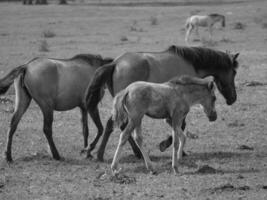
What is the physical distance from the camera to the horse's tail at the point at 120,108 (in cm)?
877

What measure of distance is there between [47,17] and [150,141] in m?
28.5

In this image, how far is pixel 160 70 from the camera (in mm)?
10531

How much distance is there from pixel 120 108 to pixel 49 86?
1.65m

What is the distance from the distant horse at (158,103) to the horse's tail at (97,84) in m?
0.79

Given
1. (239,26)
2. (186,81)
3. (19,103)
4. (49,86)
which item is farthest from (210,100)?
(239,26)

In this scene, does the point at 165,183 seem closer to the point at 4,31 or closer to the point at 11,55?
the point at 11,55

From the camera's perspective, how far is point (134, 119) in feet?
28.8

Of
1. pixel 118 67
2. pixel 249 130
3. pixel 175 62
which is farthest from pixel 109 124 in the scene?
pixel 249 130

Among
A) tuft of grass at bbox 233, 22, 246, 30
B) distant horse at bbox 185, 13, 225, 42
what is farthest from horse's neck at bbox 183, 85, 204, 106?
tuft of grass at bbox 233, 22, 246, 30

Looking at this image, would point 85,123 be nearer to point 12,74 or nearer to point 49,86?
point 49,86

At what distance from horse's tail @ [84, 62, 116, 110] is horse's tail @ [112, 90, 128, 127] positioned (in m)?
1.17

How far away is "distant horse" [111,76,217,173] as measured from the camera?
8773 millimetres

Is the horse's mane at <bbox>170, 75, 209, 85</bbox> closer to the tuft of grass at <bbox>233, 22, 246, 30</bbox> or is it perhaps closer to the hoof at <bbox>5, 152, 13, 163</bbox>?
the hoof at <bbox>5, 152, 13, 163</bbox>

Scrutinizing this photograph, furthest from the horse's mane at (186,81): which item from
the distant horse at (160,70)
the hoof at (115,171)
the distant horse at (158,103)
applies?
the hoof at (115,171)
